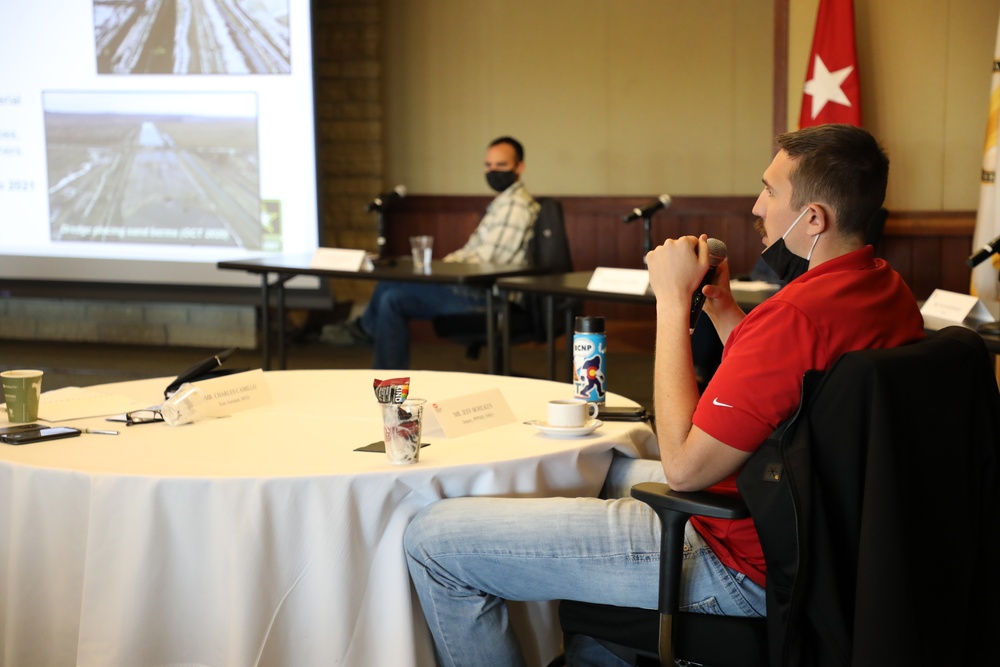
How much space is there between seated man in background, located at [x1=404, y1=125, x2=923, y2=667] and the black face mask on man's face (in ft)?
10.6

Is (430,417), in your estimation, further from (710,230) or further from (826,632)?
(710,230)

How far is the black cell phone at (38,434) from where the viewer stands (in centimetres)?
179

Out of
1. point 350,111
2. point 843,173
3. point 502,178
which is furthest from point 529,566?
point 350,111

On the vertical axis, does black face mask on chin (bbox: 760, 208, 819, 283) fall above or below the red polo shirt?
above

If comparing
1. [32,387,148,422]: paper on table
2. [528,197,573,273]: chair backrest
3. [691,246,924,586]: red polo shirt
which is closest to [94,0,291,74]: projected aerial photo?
[528,197,573,273]: chair backrest

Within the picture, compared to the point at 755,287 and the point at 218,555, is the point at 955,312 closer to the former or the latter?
the point at 755,287

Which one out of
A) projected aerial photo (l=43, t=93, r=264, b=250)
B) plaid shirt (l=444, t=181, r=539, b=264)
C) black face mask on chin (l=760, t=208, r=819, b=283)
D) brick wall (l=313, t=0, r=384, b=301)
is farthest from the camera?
brick wall (l=313, t=0, r=384, b=301)

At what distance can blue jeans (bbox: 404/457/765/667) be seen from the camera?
1503 mm

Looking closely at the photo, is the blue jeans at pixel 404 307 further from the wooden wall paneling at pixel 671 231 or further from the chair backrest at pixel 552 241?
the wooden wall paneling at pixel 671 231

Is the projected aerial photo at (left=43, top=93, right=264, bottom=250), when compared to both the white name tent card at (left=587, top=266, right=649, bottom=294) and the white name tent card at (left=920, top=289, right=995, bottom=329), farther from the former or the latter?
the white name tent card at (left=920, top=289, right=995, bottom=329)

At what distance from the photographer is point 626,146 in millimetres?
6523

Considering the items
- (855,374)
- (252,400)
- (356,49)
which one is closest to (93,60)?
(356,49)

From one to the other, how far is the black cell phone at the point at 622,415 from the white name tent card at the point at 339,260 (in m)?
A: 2.52

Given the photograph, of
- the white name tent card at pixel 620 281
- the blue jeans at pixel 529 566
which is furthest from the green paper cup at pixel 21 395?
the white name tent card at pixel 620 281
